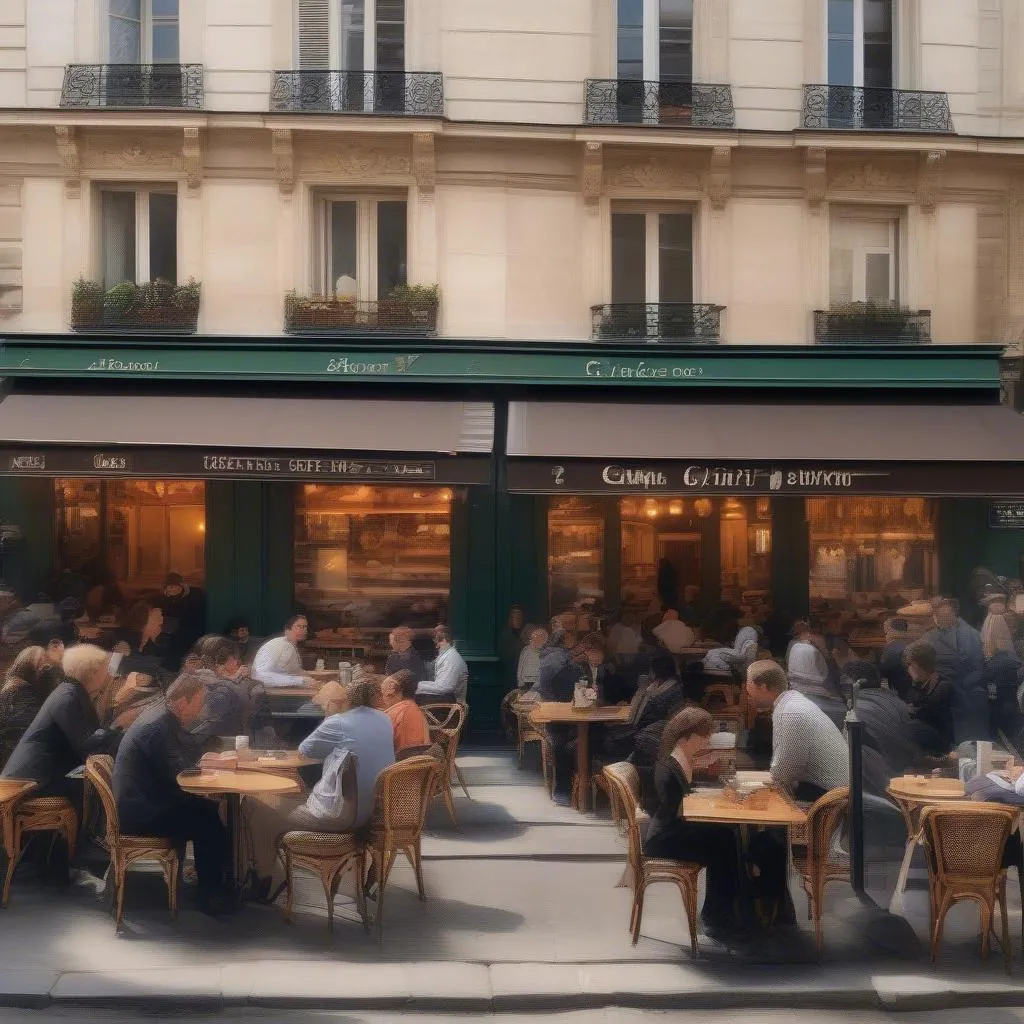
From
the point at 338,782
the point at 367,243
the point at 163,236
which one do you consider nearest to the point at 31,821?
the point at 338,782

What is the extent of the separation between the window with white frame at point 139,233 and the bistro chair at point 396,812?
25.1 feet

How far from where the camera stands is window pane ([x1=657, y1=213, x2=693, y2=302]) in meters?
13.2

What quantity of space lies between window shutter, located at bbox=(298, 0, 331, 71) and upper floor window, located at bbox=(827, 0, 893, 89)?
572cm

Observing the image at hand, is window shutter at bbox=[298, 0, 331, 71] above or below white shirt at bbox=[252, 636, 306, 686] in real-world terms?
above

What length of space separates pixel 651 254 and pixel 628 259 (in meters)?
0.27

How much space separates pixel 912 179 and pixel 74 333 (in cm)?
944

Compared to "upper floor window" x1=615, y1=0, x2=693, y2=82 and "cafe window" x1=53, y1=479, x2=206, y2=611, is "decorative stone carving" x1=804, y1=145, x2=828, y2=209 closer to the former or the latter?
"upper floor window" x1=615, y1=0, x2=693, y2=82

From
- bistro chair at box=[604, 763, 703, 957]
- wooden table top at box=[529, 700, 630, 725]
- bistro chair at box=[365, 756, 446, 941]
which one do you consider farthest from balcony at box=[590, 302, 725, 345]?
bistro chair at box=[604, 763, 703, 957]

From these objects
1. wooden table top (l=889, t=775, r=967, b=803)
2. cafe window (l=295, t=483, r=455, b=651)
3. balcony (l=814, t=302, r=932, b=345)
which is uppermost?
balcony (l=814, t=302, r=932, b=345)

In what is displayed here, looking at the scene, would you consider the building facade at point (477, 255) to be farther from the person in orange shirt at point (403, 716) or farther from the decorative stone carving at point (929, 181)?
the person in orange shirt at point (403, 716)

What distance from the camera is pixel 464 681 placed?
11.2 metres

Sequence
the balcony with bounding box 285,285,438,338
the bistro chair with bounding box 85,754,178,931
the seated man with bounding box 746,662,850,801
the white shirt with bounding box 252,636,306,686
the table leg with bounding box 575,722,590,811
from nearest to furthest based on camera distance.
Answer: the bistro chair with bounding box 85,754,178,931 < the seated man with bounding box 746,662,850,801 < the table leg with bounding box 575,722,590,811 < the white shirt with bounding box 252,636,306,686 < the balcony with bounding box 285,285,438,338

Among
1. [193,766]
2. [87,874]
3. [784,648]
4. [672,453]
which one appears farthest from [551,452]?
Result: [87,874]

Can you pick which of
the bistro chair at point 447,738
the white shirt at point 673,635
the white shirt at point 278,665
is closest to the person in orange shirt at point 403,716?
the bistro chair at point 447,738
